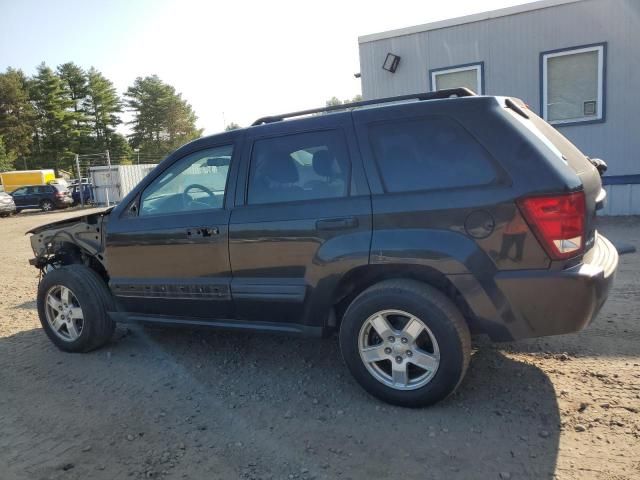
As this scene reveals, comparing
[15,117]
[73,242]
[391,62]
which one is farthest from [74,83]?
[73,242]

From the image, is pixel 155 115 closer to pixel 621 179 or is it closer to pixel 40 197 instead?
pixel 40 197

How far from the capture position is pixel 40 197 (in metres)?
26.0

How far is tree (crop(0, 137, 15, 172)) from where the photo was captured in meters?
52.2

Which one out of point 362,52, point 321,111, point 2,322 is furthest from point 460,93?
point 362,52

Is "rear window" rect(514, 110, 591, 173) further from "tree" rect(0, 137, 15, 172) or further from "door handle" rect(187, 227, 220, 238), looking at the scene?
"tree" rect(0, 137, 15, 172)

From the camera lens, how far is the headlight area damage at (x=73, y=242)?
14.1 ft

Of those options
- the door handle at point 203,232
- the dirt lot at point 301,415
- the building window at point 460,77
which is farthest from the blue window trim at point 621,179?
the door handle at point 203,232

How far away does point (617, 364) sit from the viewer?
11.6 feet

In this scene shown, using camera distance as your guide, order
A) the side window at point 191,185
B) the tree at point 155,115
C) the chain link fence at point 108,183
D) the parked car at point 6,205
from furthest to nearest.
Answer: the tree at point 155,115, the chain link fence at point 108,183, the parked car at point 6,205, the side window at point 191,185

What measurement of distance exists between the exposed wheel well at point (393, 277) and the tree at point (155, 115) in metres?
69.2

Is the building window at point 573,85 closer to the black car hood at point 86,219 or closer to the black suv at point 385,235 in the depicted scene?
the black suv at point 385,235

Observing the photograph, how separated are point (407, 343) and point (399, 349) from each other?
0.06 metres

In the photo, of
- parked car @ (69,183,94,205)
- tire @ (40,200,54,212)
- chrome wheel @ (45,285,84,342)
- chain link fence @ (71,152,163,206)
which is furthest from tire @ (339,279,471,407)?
parked car @ (69,183,94,205)

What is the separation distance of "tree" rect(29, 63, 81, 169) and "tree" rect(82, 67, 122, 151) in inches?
138
